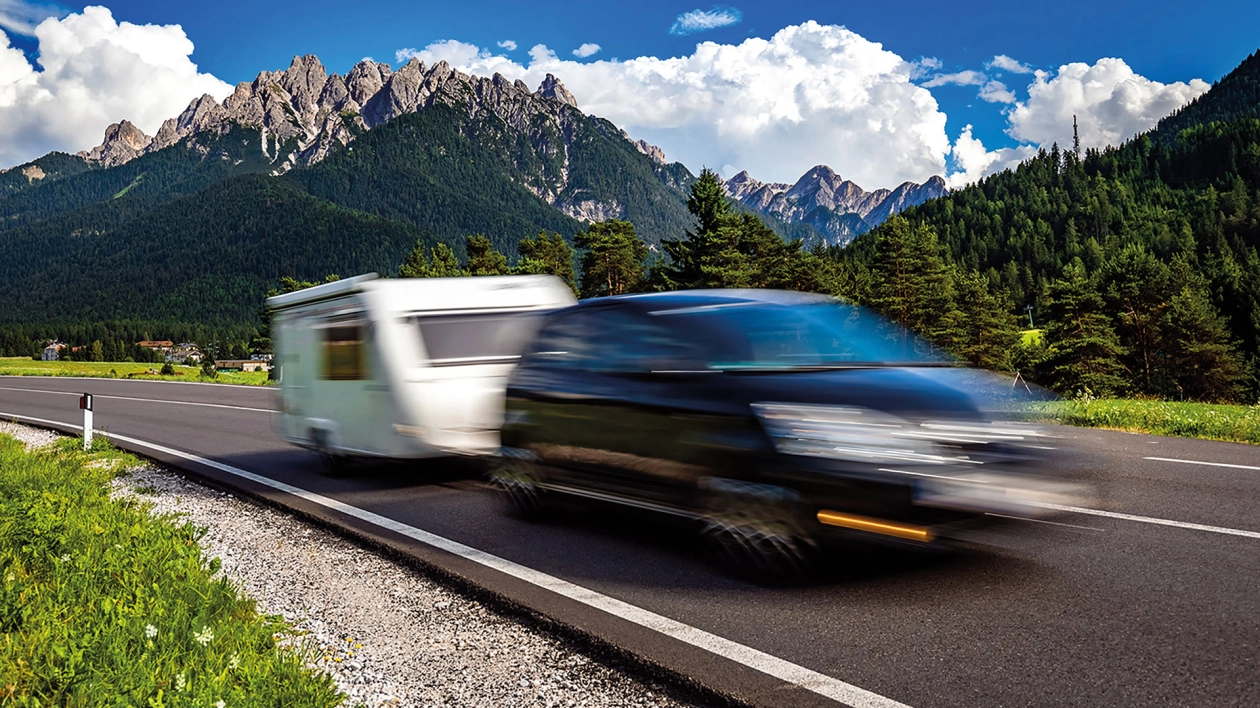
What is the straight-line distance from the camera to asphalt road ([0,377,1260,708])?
3195 mm

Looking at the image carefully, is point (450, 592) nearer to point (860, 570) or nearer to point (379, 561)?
point (379, 561)

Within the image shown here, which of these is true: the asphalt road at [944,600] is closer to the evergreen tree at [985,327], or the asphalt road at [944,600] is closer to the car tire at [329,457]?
the car tire at [329,457]

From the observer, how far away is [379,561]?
5.50 meters

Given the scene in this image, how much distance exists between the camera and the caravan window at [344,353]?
8158 mm

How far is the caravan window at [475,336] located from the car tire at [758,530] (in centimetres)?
344

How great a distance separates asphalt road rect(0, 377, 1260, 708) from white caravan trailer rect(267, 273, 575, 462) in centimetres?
72

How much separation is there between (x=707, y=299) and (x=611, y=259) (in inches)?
2419

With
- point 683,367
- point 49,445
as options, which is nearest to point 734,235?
point 49,445

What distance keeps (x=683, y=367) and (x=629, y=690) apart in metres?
2.26

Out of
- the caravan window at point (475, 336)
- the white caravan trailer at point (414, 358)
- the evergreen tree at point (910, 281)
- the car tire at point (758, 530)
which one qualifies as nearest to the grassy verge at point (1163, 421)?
the caravan window at point (475, 336)

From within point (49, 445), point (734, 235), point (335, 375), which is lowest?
point (49, 445)

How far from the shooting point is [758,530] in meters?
4.59

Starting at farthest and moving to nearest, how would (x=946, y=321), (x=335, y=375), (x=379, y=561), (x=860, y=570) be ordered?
(x=946, y=321), (x=335, y=375), (x=379, y=561), (x=860, y=570)

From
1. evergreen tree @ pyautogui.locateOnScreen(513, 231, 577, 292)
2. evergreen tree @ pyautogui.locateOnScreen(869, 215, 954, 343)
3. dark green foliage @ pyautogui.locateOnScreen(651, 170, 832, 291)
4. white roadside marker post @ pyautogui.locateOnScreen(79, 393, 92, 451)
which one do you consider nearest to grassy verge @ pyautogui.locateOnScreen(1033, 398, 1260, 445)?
white roadside marker post @ pyautogui.locateOnScreen(79, 393, 92, 451)
